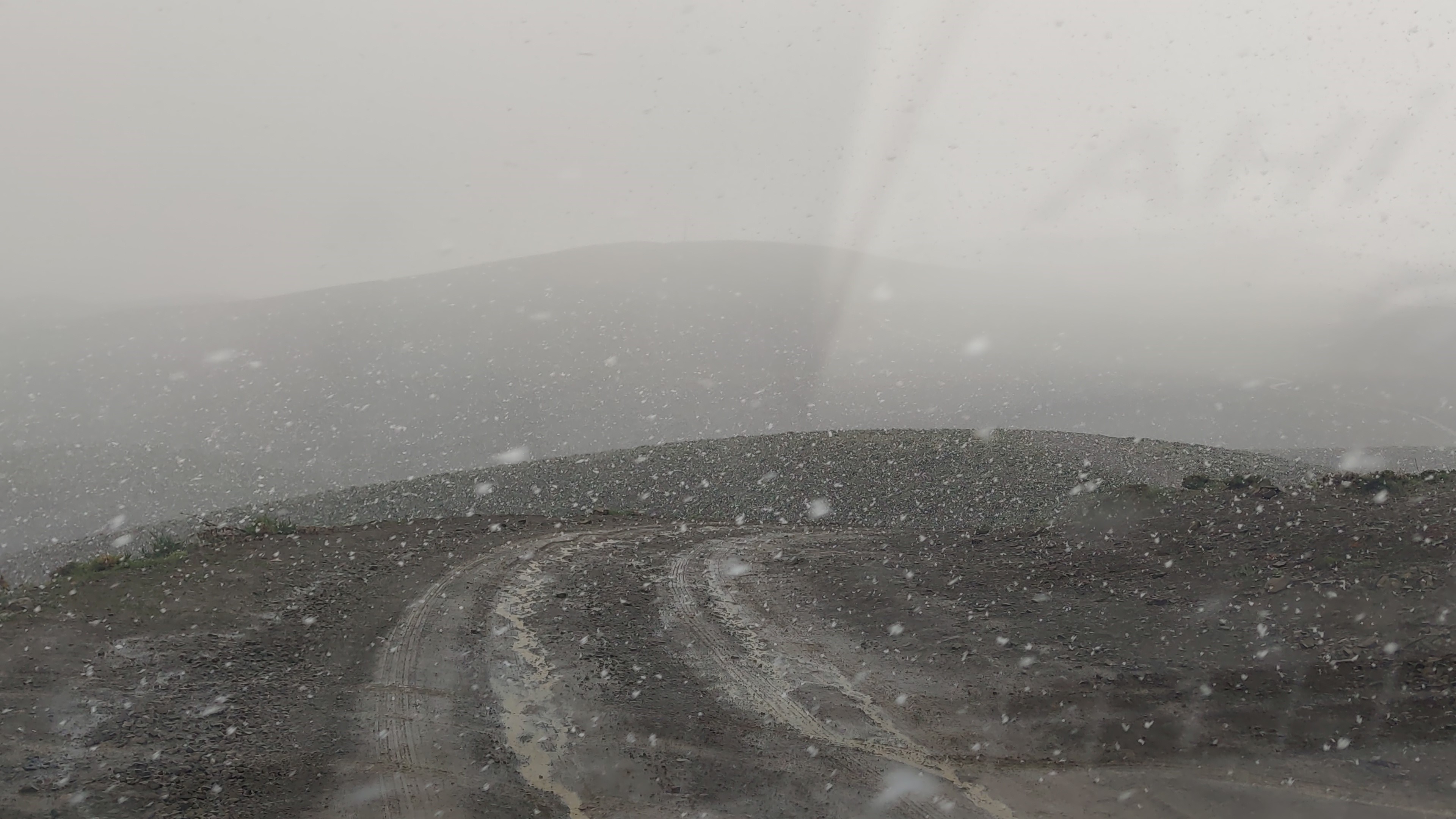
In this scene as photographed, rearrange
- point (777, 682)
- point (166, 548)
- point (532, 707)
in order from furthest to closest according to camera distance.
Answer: point (166, 548) → point (777, 682) → point (532, 707)

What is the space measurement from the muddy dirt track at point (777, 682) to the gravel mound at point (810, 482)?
647cm

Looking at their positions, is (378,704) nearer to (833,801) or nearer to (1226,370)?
(833,801)

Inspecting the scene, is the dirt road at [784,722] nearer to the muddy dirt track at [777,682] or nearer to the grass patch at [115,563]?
the muddy dirt track at [777,682]

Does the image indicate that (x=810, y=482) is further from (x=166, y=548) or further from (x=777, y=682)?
(x=166, y=548)

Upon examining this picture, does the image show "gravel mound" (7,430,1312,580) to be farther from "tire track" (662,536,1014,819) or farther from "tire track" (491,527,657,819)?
"tire track" (491,527,657,819)

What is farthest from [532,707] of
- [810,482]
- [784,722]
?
[810,482]

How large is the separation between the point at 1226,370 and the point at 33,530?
7491 centimetres

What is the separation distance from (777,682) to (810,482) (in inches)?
565

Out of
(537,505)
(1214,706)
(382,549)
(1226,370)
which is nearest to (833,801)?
(1214,706)

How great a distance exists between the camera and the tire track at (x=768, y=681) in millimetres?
7699

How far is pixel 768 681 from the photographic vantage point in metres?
9.68

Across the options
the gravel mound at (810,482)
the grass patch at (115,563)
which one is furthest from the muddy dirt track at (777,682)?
the gravel mound at (810,482)

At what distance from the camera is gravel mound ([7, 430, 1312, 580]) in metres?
21.3

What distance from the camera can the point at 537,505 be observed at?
23.3m
